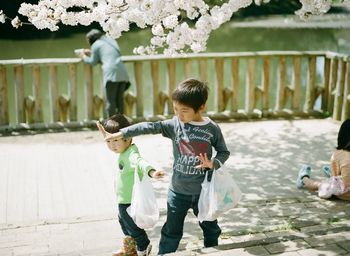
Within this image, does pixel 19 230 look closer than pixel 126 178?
No

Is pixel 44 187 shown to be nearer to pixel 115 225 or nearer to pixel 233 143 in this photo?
pixel 115 225

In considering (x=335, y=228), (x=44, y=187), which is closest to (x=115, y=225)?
(x=44, y=187)

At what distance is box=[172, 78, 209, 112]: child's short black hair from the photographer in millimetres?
3393

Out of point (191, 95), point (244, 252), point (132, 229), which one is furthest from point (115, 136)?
point (244, 252)

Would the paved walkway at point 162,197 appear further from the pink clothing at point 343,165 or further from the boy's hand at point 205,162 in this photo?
the boy's hand at point 205,162

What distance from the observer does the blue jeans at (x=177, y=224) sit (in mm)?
3582

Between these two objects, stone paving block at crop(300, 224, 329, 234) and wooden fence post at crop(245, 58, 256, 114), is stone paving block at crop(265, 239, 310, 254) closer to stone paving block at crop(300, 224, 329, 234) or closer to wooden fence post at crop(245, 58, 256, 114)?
Answer: stone paving block at crop(300, 224, 329, 234)

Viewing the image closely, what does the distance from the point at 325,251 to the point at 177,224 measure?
1040mm

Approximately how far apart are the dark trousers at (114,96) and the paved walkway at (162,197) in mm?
459

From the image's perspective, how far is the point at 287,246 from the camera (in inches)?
141

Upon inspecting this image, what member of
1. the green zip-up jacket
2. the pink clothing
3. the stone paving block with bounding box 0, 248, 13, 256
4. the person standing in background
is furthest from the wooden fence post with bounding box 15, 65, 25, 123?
the pink clothing

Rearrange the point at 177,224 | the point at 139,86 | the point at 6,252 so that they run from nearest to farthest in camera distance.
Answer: the point at 177,224 → the point at 6,252 → the point at 139,86

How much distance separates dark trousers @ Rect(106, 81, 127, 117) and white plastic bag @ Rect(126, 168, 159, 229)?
4.31 meters

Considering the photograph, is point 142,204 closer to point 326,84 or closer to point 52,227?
point 52,227
